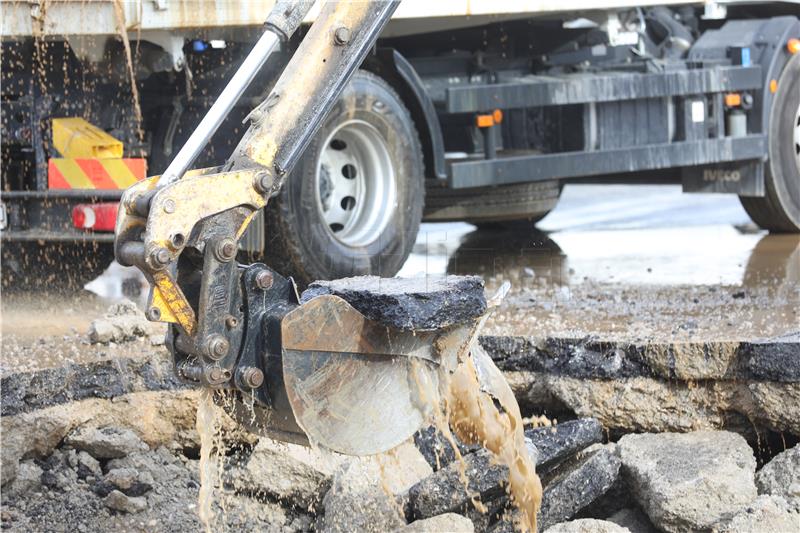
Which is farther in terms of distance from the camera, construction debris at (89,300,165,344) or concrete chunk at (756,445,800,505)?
construction debris at (89,300,165,344)

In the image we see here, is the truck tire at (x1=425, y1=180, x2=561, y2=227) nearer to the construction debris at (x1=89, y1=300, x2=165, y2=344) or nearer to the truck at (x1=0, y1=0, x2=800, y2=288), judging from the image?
the truck at (x1=0, y1=0, x2=800, y2=288)

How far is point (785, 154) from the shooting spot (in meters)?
10.0

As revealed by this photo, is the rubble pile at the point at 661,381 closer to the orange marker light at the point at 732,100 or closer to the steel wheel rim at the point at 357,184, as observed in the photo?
the steel wheel rim at the point at 357,184

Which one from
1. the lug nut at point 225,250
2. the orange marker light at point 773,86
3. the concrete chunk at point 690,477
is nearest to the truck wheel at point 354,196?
the concrete chunk at point 690,477

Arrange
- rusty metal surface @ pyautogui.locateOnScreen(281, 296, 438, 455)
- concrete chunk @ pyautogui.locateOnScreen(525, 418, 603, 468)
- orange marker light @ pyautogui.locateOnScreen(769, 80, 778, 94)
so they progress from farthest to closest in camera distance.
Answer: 1. orange marker light @ pyautogui.locateOnScreen(769, 80, 778, 94)
2. concrete chunk @ pyautogui.locateOnScreen(525, 418, 603, 468)
3. rusty metal surface @ pyautogui.locateOnScreen(281, 296, 438, 455)

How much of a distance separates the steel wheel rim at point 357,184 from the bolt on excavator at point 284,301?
3.09 m

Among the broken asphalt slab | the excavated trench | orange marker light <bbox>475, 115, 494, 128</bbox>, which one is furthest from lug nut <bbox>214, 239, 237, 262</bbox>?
orange marker light <bbox>475, 115, 494, 128</bbox>

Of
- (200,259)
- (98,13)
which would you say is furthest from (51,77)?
(200,259)

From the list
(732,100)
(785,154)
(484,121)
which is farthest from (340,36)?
(785,154)

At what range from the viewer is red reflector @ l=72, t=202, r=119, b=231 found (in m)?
6.64

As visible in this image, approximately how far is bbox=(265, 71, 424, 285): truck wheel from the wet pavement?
0.46 m

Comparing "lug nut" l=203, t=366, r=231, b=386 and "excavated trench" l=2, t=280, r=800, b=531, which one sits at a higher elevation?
"lug nut" l=203, t=366, r=231, b=386

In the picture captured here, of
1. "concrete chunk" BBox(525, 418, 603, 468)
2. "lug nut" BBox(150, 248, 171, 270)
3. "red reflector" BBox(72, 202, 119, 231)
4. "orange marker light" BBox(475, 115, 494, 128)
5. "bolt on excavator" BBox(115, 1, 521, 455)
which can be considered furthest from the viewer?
"orange marker light" BBox(475, 115, 494, 128)

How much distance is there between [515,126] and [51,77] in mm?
3314
